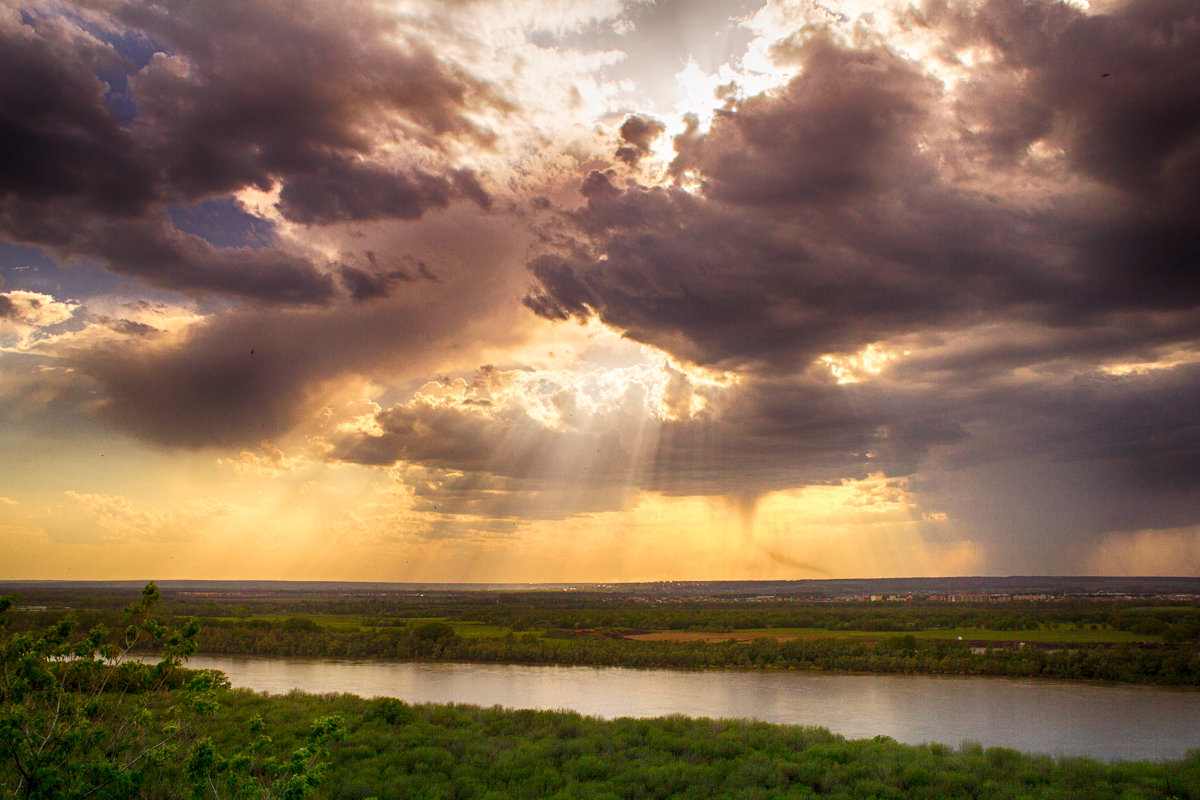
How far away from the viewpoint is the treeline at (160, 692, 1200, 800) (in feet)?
60.3

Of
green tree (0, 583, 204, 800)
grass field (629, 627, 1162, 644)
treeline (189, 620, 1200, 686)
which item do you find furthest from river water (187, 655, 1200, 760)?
green tree (0, 583, 204, 800)

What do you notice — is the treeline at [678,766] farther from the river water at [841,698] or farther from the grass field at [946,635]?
the grass field at [946,635]

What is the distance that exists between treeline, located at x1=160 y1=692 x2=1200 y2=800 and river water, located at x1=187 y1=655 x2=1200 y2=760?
783cm

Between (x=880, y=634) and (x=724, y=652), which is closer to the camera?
(x=724, y=652)

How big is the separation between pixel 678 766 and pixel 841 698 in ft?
85.6

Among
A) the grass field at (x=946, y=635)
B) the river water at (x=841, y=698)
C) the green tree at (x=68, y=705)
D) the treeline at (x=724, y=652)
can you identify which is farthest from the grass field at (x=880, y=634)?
the green tree at (x=68, y=705)

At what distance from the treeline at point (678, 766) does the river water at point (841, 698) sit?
7828 millimetres

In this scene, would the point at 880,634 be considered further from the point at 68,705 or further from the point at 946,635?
the point at 68,705

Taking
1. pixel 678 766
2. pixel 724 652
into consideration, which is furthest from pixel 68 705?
pixel 724 652

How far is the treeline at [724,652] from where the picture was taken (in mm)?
51000

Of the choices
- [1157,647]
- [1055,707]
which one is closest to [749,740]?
[1055,707]

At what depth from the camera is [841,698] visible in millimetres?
42281

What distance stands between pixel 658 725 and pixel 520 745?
6085 mm

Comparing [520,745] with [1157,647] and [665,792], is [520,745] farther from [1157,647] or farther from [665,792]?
[1157,647]
